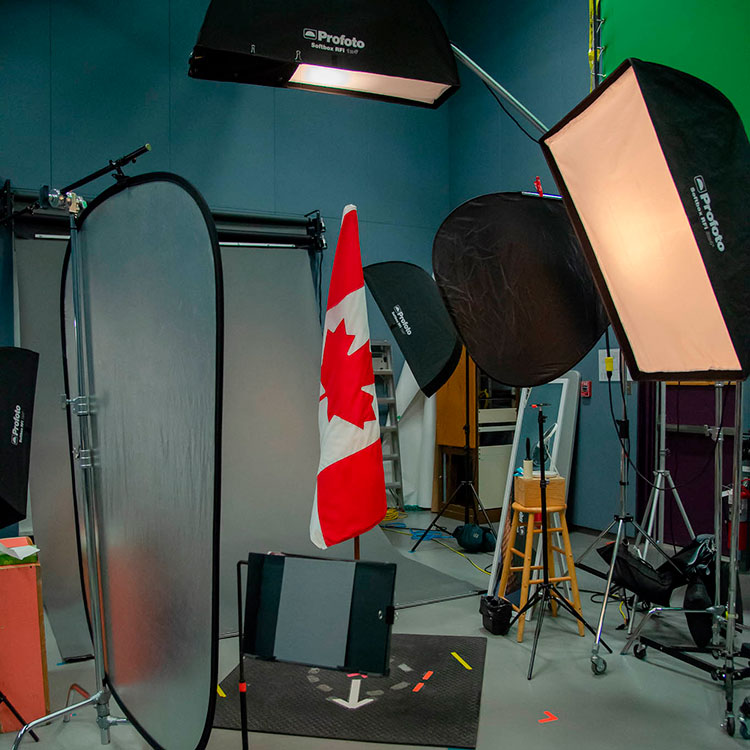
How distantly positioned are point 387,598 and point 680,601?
7.73ft

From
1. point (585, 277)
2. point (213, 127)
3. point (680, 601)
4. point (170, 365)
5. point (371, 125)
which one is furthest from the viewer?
point (371, 125)

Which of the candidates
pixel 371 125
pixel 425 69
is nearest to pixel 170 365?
pixel 425 69

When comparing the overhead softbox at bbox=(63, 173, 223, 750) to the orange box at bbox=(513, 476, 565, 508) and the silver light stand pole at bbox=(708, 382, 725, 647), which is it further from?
the silver light stand pole at bbox=(708, 382, 725, 647)

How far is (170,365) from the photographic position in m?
1.29

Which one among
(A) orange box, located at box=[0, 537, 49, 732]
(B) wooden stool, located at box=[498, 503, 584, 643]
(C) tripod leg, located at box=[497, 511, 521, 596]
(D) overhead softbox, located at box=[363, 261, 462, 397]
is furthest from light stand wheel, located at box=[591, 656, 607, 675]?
(A) orange box, located at box=[0, 537, 49, 732]

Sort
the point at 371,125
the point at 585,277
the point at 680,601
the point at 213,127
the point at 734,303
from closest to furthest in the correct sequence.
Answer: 1. the point at 734,303
2. the point at 585,277
3. the point at 680,601
4. the point at 213,127
5. the point at 371,125

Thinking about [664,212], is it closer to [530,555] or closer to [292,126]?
[530,555]

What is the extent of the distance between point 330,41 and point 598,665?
2511 millimetres

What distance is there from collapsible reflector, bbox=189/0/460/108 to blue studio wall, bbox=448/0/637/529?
11.3 ft

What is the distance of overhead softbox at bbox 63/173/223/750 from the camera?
1163mm

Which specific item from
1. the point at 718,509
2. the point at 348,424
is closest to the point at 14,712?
the point at 348,424

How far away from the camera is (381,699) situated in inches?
100.0

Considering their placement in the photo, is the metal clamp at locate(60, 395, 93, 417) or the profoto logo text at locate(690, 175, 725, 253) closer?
the profoto logo text at locate(690, 175, 725, 253)

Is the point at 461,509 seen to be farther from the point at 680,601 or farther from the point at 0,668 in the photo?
the point at 0,668
